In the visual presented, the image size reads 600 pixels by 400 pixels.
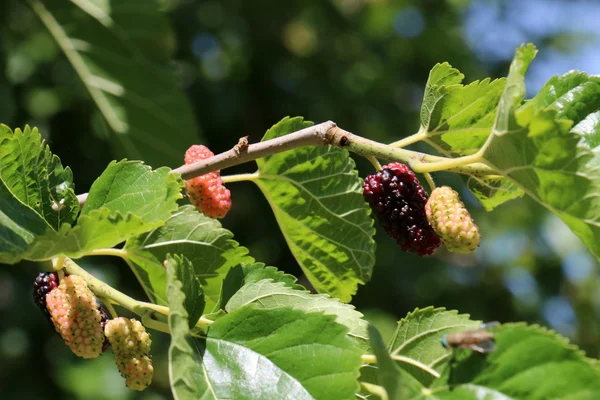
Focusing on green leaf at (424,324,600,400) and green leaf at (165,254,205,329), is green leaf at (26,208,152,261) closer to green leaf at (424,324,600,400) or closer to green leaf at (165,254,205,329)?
green leaf at (165,254,205,329)

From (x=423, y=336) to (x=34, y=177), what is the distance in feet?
1.48

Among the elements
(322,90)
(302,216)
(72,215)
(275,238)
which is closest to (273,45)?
(322,90)

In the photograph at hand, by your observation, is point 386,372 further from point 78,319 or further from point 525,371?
point 78,319

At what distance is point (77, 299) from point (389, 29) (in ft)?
8.57

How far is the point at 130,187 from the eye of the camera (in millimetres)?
794

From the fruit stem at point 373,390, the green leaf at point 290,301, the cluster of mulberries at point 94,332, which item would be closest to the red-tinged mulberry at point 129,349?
the cluster of mulberries at point 94,332

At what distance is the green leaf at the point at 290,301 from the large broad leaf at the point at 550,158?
0.80ft

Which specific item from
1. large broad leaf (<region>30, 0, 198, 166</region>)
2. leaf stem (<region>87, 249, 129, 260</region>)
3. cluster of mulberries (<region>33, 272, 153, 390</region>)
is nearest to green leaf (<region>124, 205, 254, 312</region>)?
leaf stem (<region>87, 249, 129, 260</region>)

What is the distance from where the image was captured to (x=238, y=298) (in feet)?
2.60

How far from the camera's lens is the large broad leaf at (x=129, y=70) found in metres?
1.64

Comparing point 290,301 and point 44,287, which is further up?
point 44,287

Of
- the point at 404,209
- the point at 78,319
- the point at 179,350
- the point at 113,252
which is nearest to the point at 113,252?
the point at 113,252

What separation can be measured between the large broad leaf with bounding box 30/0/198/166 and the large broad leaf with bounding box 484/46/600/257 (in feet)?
3.42

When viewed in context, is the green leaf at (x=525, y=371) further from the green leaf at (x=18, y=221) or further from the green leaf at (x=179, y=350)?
the green leaf at (x=18, y=221)
